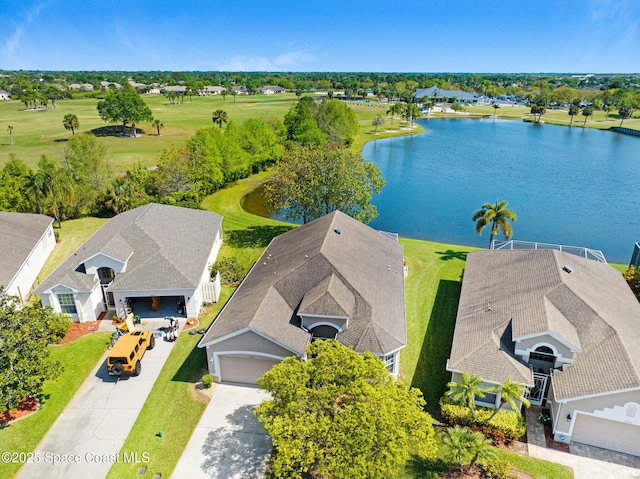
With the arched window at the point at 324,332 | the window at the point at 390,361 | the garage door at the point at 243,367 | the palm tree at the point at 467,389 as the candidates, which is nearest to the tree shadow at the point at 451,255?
the window at the point at 390,361

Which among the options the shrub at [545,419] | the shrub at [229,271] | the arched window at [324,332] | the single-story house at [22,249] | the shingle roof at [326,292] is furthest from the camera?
the shrub at [229,271]

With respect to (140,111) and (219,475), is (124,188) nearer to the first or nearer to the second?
(219,475)

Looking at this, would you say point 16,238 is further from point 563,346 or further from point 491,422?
point 563,346

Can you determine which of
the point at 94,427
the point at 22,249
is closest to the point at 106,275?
the point at 22,249

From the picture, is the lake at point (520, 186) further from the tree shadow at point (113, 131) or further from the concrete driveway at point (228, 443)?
the tree shadow at point (113, 131)

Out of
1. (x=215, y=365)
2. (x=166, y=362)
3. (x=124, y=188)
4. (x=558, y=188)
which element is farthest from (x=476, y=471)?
(x=558, y=188)

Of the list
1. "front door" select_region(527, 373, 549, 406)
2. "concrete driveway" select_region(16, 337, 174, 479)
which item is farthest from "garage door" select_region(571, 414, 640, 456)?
"concrete driveway" select_region(16, 337, 174, 479)
